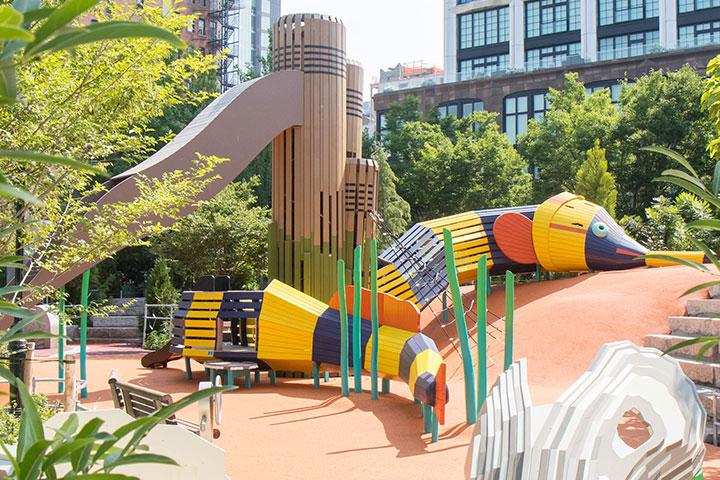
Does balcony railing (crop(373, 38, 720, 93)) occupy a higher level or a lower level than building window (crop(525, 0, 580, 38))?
lower

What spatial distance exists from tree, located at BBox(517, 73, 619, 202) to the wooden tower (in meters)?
16.3

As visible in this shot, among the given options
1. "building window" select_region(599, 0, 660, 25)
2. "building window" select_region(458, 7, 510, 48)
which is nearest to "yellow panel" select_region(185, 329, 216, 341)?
"building window" select_region(599, 0, 660, 25)

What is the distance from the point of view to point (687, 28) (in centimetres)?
4056

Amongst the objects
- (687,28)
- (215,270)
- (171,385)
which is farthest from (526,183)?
(171,385)

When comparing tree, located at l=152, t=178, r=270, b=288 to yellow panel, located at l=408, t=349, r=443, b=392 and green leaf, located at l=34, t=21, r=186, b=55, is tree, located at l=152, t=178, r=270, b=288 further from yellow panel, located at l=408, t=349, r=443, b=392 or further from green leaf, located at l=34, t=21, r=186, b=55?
green leaf, located at l=34, t=21, r=186, b=55

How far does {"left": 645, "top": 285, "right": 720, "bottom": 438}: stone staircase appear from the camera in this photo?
337 inches

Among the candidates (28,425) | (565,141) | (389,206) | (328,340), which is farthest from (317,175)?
(565,141)

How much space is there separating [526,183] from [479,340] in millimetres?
22502

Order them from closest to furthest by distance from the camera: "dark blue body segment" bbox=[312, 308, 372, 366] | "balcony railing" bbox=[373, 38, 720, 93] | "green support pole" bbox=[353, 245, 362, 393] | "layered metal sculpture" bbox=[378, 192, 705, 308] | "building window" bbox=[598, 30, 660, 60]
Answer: "green support pole" bbox=[353, 245, 362, 393]
"dark blue body segment" bbox=[312, 308, 372, 366]
"layered metal sculpture" bbox=[378, 192, 705, 308]
"balcony railing" bbox=[373, 38, 720, 93]
"building window" bbox=[598, 30, 660, 60]

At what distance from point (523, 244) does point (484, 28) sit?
35.2 meters

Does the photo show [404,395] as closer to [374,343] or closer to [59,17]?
[374,343]

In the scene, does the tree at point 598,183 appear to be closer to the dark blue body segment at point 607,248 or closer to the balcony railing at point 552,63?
the dark blue body segment at point 607,248

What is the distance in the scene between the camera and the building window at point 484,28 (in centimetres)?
4659

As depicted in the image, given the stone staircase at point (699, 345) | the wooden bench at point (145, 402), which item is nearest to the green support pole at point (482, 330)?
the stone staircase at point (699, 345)
